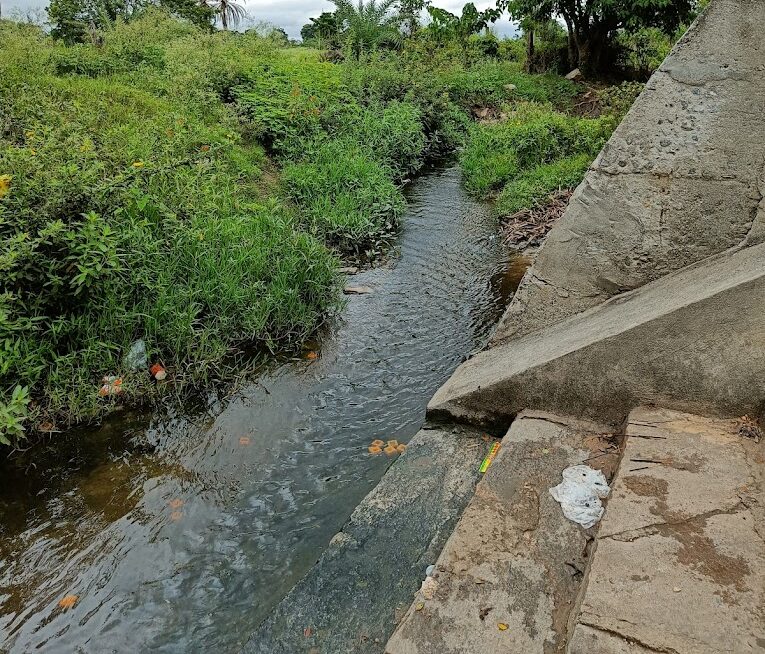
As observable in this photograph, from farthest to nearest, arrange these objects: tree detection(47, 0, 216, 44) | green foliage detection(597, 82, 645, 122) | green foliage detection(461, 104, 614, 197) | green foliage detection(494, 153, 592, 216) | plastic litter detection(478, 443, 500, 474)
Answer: tree detection(47, 0, 216, 44)
green foliage detection(461, 104, 614, 197)
green foliage detection(597, 82, 645, 122)
green foliage detection(494, 153, 592, 216)
plastic litter detection(478, 443, 500, 474)

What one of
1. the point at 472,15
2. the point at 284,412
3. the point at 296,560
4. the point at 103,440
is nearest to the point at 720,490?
the point at 296,560

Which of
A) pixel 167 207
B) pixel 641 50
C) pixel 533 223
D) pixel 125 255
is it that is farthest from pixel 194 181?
pixel 641 50

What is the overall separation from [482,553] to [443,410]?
110 cm

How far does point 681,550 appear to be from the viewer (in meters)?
1.92

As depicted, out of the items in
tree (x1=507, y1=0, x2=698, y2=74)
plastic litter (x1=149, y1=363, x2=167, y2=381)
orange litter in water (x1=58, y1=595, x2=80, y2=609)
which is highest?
tree (x1=507, y1=0, x2=698, y2=74)

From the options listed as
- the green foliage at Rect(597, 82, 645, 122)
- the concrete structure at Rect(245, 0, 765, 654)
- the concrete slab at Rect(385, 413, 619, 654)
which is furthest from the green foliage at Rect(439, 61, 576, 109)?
the concrete slab at Rect(385, 413, 619, 654)

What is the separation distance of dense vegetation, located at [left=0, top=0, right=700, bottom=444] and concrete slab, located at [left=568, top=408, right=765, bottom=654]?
291cm

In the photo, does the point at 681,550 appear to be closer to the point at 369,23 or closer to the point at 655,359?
the point at 655,359

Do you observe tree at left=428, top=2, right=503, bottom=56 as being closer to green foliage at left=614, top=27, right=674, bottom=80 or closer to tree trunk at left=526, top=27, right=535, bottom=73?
tree trunk at left=526, top=27, right=535, bottom=73

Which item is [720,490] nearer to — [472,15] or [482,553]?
[482,553]

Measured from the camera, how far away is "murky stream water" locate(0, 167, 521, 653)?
264cm

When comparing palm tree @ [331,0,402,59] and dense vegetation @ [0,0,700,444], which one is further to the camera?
palm tree @ [331,0,402,59]

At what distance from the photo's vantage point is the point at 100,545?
2986 mm

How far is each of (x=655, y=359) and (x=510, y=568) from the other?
3.92 feet
